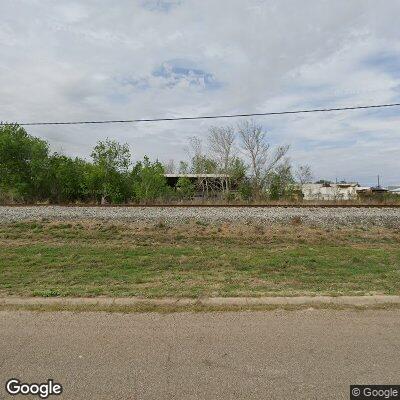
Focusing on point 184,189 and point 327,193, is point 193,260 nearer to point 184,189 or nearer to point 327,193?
point 184,189

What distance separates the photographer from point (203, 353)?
11.3 ft

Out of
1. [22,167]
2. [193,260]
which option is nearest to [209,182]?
[22,167]

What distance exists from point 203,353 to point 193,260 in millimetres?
4729

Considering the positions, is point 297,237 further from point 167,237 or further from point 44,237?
point 44,237

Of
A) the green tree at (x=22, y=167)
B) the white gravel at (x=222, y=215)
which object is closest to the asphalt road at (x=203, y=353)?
the white gravel at (x=222, y=215)

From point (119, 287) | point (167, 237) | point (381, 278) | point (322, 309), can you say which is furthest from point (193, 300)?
point (167, 237)

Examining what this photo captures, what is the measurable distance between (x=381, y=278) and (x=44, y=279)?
7303mm

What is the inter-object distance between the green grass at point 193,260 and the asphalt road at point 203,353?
104 centimetres

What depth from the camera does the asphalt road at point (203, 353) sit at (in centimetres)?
290

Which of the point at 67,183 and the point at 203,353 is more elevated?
the point at 67,183

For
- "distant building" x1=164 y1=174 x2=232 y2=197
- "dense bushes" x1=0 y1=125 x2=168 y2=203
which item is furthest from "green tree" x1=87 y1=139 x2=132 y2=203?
"distant building" x1=164 y1=174 x2=232 y2=197

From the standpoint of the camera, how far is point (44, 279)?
6.41m

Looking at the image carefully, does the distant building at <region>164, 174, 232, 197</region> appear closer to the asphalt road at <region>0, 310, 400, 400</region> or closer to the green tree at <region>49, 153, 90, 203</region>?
the green tree at <region>49, 153, 90, 203</region>

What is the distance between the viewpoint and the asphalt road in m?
2.90
